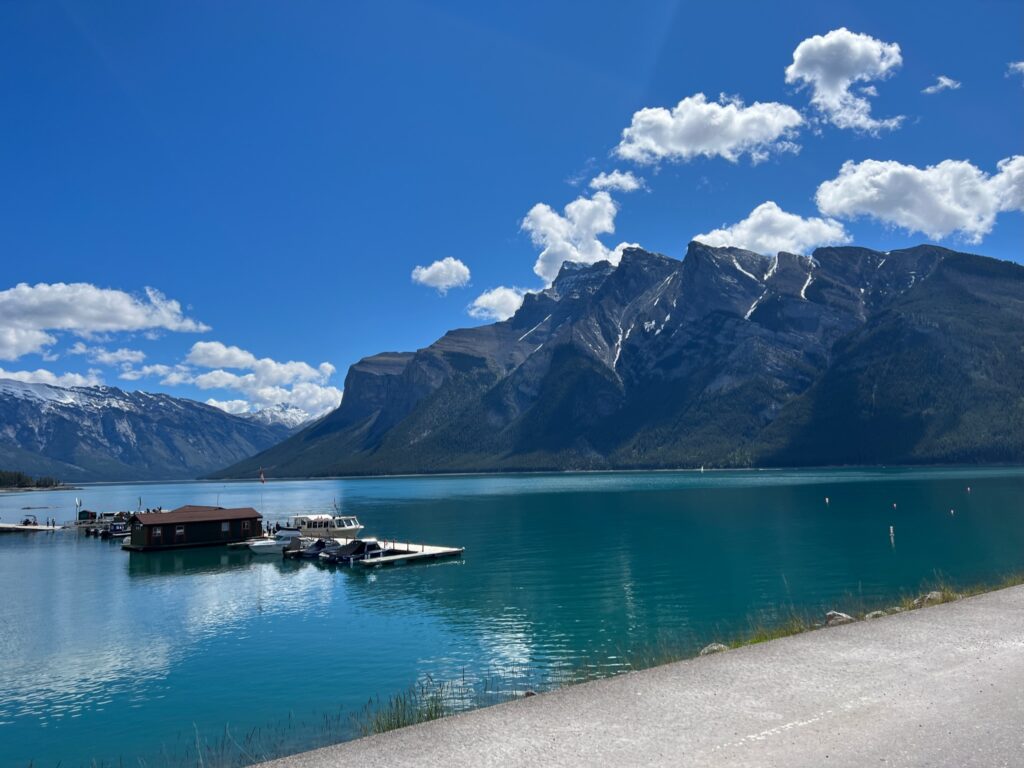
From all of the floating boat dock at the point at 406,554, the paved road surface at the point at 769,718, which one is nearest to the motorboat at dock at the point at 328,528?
the floating boat dock at the point at 406,554

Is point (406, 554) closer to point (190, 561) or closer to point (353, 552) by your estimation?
point (353, 552)

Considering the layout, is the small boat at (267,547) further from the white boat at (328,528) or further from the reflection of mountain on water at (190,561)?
the white boat at (328,528)

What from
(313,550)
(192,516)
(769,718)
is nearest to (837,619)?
(769,718)

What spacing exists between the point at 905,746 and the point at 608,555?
199 feet

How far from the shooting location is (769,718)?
1572cm

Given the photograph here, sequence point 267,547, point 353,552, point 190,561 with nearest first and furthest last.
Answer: point 353,552
point 190,561
point 267,547

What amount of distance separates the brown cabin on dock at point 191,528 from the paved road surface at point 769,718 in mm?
86148

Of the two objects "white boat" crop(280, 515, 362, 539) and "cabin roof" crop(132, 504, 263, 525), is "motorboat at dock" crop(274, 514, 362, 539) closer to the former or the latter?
"white boat" crop(280, 515, 362, 539)

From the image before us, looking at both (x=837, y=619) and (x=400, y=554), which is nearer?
(x=837, y=619)

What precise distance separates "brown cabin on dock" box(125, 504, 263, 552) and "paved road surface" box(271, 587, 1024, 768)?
283 ft

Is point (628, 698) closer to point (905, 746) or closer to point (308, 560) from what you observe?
point (905, 746)

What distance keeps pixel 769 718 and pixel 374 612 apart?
128 feet

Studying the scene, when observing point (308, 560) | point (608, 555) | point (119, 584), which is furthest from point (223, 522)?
point (608, 555)

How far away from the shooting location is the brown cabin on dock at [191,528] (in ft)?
301
